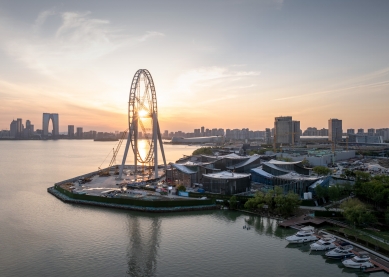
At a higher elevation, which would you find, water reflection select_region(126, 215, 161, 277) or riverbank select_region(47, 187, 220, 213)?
riverbank select_region(47, 187, 220, 213)

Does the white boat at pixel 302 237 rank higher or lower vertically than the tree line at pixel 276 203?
lower

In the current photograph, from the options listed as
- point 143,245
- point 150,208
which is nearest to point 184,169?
point 150,208

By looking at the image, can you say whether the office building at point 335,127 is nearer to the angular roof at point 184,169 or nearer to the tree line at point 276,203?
the angular roof at point 184,169

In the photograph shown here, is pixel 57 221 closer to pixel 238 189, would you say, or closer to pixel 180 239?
pixel 180 239

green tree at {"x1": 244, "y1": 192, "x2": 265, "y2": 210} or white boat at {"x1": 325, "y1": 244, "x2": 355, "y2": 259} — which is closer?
white boat at {"x1": 325, "y1": 244, "x2": 355, "y2": 259}

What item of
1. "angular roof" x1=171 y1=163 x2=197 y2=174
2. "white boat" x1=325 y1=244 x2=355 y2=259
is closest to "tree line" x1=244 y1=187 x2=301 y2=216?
"white boat" x1=325 y1=244 x2=355 y2=259

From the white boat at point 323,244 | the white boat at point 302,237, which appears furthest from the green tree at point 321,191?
the white boat at point 323,244

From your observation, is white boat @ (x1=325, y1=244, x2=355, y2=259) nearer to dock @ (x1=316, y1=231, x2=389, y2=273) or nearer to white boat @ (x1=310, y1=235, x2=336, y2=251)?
dock @ (x1=316, y1=231, x2=389, y2=273)

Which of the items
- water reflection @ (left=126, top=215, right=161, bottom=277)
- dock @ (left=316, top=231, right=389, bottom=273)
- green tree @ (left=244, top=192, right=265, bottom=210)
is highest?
green tree @ (left=244, top=192, right=265, bottom=210)
